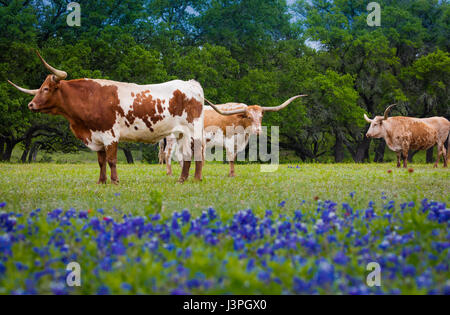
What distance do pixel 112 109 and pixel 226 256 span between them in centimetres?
754

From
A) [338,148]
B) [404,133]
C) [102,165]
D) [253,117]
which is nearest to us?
[102,165]

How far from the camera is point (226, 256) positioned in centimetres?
311

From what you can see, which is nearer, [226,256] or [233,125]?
[226,256]

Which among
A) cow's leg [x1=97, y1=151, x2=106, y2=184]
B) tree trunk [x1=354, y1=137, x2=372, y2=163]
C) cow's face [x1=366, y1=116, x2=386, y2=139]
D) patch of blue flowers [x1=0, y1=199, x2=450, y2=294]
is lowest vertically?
patch of blue flowers [x1=0, y1=199, x2=450, y2=294]

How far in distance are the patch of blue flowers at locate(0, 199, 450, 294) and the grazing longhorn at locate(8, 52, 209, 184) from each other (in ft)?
18.1

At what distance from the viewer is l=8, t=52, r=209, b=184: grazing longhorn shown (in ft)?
32.5

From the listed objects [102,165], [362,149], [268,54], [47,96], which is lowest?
[102,165]

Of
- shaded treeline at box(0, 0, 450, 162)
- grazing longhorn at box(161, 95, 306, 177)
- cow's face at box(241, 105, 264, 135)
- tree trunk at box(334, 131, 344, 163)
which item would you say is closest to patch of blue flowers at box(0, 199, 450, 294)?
cow's face at box(241, 105, 264, 135)

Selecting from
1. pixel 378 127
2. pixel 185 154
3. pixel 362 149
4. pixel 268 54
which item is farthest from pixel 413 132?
pixel 268 54

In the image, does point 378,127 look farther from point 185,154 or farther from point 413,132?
point 185,154

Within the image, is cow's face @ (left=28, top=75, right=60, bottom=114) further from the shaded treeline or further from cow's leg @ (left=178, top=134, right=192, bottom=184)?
the shaded treeline

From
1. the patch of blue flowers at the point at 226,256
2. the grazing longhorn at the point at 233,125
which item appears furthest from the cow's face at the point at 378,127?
the patch of blue flowers at the point at 226,256

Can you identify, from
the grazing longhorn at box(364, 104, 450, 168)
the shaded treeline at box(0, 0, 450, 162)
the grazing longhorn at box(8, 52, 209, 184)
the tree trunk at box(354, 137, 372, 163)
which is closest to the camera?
the grazing longhorn at box(8, 52, 209, 184)

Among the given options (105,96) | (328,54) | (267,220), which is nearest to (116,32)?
(328,54)
